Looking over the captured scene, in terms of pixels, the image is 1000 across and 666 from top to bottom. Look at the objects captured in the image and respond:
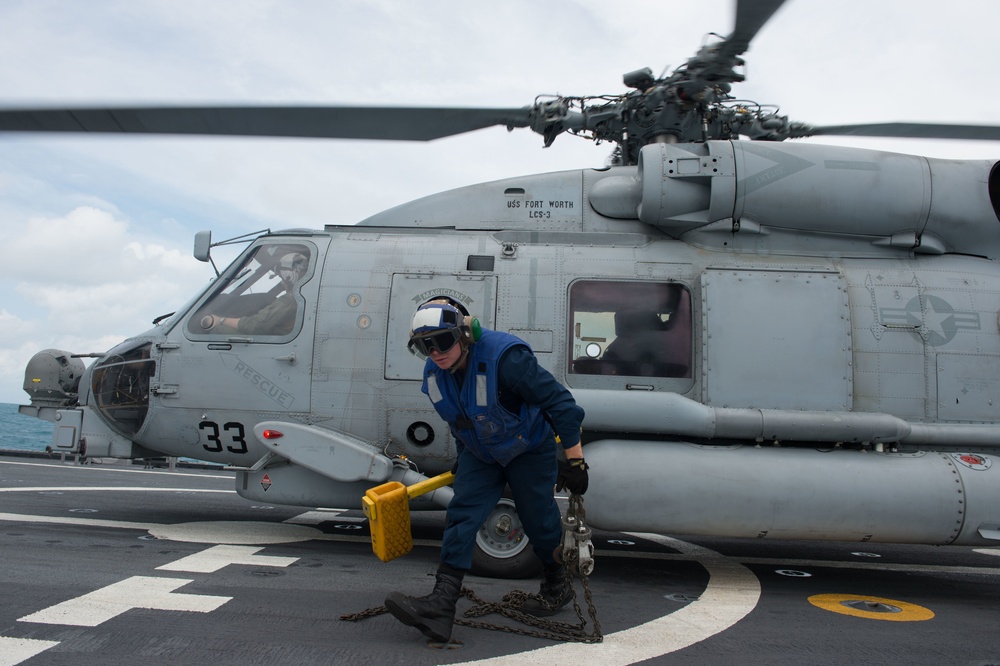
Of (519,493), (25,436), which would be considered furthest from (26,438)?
(519,493)

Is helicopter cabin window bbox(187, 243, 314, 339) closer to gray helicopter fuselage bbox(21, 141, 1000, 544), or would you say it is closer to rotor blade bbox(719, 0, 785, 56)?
gray helicopter fuselage bbox(21, 141, 1000, 544)

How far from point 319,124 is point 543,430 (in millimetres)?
2708

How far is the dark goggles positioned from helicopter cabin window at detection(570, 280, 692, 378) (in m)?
2.38

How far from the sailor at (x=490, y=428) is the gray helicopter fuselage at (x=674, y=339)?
1288 millimetres

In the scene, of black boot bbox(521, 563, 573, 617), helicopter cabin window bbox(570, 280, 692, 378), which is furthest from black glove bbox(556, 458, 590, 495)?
helicopter cabin window bbox(570, 280, 692, 378)

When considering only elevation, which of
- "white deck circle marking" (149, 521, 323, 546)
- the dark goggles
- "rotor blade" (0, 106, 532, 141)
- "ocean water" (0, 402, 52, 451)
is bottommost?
"ocean water" (0, 402, 52, 451)

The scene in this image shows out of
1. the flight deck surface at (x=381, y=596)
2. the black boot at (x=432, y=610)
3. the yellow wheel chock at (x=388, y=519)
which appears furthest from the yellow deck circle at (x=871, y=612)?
the yellow wheel chock at (x=388, y=519)

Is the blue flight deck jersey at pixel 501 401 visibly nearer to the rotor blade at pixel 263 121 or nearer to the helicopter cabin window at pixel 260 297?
the rotor blade at pixel 263 121

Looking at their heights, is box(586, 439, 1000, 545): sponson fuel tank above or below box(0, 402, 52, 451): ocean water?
above

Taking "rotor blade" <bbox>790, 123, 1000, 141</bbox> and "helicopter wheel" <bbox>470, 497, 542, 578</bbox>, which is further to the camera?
"rotor blade" <bbox>790, 123, 1000, 141</bbox>

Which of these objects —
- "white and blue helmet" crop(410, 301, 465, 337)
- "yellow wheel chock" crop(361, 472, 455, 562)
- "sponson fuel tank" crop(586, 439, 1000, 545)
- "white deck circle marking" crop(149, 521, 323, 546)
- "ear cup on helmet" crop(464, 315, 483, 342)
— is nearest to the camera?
"white and blue helmet" crop(410, 301, 465, 337)

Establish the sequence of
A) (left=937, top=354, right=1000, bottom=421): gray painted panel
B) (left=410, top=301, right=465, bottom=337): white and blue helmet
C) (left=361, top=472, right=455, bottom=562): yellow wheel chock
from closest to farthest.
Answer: (left=410, top=301, right=465, bottom=337): white and blue helmet < (left=361, top=472, right=455, bottom=562): yellow wheel chock < (left=937, top=354, right=1000, bottom=421): gray painted panel

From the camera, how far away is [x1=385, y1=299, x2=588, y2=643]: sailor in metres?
3.90

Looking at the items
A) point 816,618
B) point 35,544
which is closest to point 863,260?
point 816,618
